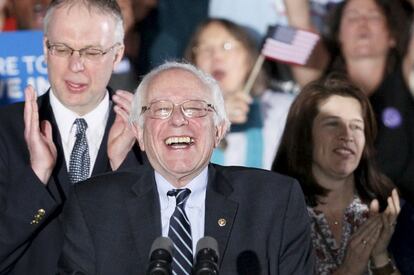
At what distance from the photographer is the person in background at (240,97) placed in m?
5.23

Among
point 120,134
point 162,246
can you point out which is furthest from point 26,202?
point 162,246

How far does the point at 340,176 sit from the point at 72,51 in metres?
1.55

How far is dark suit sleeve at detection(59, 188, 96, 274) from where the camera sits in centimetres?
310

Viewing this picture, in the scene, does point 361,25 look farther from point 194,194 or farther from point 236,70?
point 194,194

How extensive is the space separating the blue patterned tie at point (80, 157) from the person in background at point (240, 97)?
58.4 inches

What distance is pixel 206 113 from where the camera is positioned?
3.13 meters

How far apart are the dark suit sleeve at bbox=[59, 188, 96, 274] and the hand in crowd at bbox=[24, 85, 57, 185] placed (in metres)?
0.39

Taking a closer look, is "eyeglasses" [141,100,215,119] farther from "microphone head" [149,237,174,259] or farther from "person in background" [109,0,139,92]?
"person in background" [109,0,139,92]

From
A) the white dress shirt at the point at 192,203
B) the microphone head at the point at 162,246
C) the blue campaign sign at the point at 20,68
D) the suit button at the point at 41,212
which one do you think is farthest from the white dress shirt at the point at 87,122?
the microphone head at the point at 162,246

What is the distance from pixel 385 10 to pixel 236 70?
0.79m

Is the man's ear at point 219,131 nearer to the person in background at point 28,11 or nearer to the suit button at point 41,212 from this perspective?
the suit button at point 41,212

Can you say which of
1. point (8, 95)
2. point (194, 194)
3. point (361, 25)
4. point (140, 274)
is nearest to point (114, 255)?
point (140, 274)

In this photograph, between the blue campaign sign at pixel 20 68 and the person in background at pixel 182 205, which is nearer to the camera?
the person in background at pixel 182 205

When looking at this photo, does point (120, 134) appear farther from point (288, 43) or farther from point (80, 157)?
point (288, 43)
